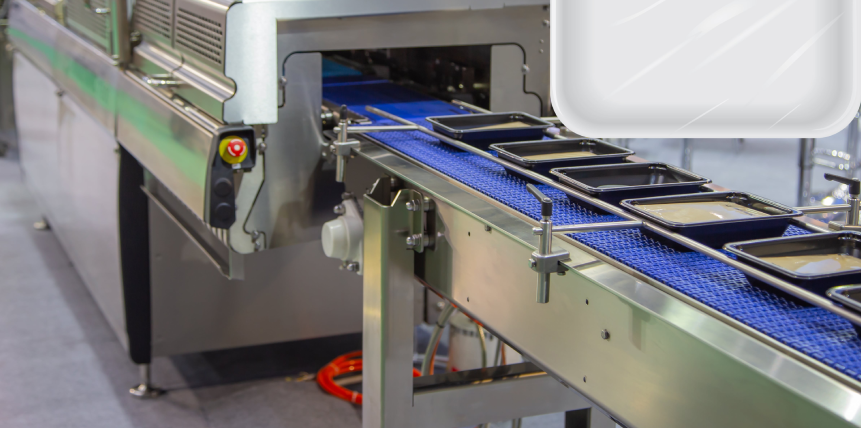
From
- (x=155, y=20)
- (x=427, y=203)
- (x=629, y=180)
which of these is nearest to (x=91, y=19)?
(x=155, y=20)

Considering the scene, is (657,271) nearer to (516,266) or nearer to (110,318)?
(516,266)

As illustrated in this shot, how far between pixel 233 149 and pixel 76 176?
1.52 meters

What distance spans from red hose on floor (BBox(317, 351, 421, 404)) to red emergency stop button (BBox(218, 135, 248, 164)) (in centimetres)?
105

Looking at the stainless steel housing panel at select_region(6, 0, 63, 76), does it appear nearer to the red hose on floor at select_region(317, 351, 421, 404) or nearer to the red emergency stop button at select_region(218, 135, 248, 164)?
the red hose on floor at select_region(317, 351, 421, 404)

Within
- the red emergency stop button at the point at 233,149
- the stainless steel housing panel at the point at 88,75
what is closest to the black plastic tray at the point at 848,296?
the red emergency stop button at the point at 233,149

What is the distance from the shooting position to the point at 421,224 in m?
1.20

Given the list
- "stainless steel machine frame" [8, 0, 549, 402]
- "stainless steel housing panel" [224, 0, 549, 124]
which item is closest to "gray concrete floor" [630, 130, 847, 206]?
"stainless steel machine frame" [8, 0, 549, 402]

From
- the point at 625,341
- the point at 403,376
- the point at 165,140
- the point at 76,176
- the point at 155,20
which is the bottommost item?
the point at 403,376

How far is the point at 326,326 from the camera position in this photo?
244cm

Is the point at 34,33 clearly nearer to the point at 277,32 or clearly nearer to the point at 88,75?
the point at 88,75

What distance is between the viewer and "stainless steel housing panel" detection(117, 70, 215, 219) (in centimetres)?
154

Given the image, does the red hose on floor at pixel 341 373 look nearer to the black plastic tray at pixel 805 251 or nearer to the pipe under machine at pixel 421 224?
the pipe under machine at pixel 421 224

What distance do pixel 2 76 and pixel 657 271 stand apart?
527 cm
